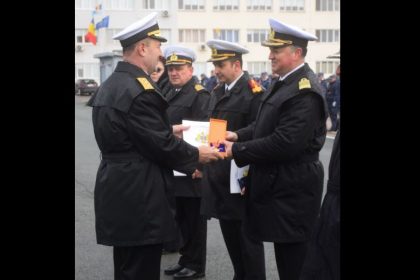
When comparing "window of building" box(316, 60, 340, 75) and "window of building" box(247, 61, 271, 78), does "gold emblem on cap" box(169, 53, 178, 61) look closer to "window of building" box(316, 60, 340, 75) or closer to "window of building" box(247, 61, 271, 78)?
"window of building" box(247, 61, 271, 78)

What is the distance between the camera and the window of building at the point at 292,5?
68.9 meters

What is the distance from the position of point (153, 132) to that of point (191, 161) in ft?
1.37

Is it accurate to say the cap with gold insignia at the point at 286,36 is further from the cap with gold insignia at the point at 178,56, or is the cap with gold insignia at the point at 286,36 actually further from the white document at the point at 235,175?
the cap with gold insignia at the point at 178,56

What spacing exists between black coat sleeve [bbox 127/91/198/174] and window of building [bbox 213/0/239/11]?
Result: 6514 cm

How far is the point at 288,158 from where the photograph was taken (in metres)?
3.87

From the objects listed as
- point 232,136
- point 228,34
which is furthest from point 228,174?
point 228,34

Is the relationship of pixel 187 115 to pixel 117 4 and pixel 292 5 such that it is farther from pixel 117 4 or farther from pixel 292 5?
pixel 292 5

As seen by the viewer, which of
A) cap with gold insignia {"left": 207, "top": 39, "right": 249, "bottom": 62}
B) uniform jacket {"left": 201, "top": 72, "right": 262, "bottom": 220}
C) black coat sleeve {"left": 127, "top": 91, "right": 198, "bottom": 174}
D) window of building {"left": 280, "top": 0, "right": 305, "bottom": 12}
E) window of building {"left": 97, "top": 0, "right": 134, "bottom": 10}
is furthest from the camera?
window of building {"left": 280, "top": 0, "right": 305, "bottom": 12}

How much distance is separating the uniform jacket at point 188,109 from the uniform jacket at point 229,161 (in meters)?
0.73

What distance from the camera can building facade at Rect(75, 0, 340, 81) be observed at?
2571 inches

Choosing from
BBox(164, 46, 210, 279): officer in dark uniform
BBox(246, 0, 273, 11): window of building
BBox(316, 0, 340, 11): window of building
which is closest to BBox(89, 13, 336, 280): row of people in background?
BBox(164, 46, 210, 279): officer in dark uniform

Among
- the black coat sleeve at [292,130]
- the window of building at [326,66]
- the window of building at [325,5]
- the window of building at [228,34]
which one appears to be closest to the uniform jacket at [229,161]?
the black coat sleeve at [292,130]

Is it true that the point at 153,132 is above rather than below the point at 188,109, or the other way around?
below
